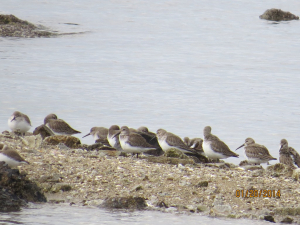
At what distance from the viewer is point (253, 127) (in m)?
16.8

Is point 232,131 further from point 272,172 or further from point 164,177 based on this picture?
point 164,177

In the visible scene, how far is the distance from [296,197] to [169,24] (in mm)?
40729

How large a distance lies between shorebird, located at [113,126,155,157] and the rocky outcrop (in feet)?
11.2

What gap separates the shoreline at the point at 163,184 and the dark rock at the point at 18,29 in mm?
25806

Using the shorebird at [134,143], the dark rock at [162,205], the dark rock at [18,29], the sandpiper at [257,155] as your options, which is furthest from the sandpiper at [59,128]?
the dark rock at [18,29]

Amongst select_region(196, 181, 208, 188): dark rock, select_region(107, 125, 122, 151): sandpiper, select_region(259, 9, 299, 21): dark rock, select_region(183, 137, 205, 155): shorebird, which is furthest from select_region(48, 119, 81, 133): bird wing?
select_region(259, 9, 299, 21): dark rock

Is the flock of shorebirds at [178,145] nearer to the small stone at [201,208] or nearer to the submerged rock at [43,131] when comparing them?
the submerged rock at [43,131]

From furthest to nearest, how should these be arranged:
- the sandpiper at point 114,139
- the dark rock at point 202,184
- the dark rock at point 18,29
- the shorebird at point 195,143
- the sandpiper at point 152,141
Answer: the dark rock at point 18,29 < the shorebird at point 195,143 < the sandpiper at point 152,141 < the sandpiper at point 114,139 < the dark rock at point 202,184

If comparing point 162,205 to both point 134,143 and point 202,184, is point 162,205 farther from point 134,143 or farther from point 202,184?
point 134,143

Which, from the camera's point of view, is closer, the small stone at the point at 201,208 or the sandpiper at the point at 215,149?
the small stone at the point at 201,208

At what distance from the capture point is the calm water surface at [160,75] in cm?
1738

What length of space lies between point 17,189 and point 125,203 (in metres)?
1.55

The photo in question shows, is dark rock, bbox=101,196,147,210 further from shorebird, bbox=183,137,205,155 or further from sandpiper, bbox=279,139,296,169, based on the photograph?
shorebird, bbox=183,137,205,155

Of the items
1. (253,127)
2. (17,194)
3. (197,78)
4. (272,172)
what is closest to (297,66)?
(197,78)
